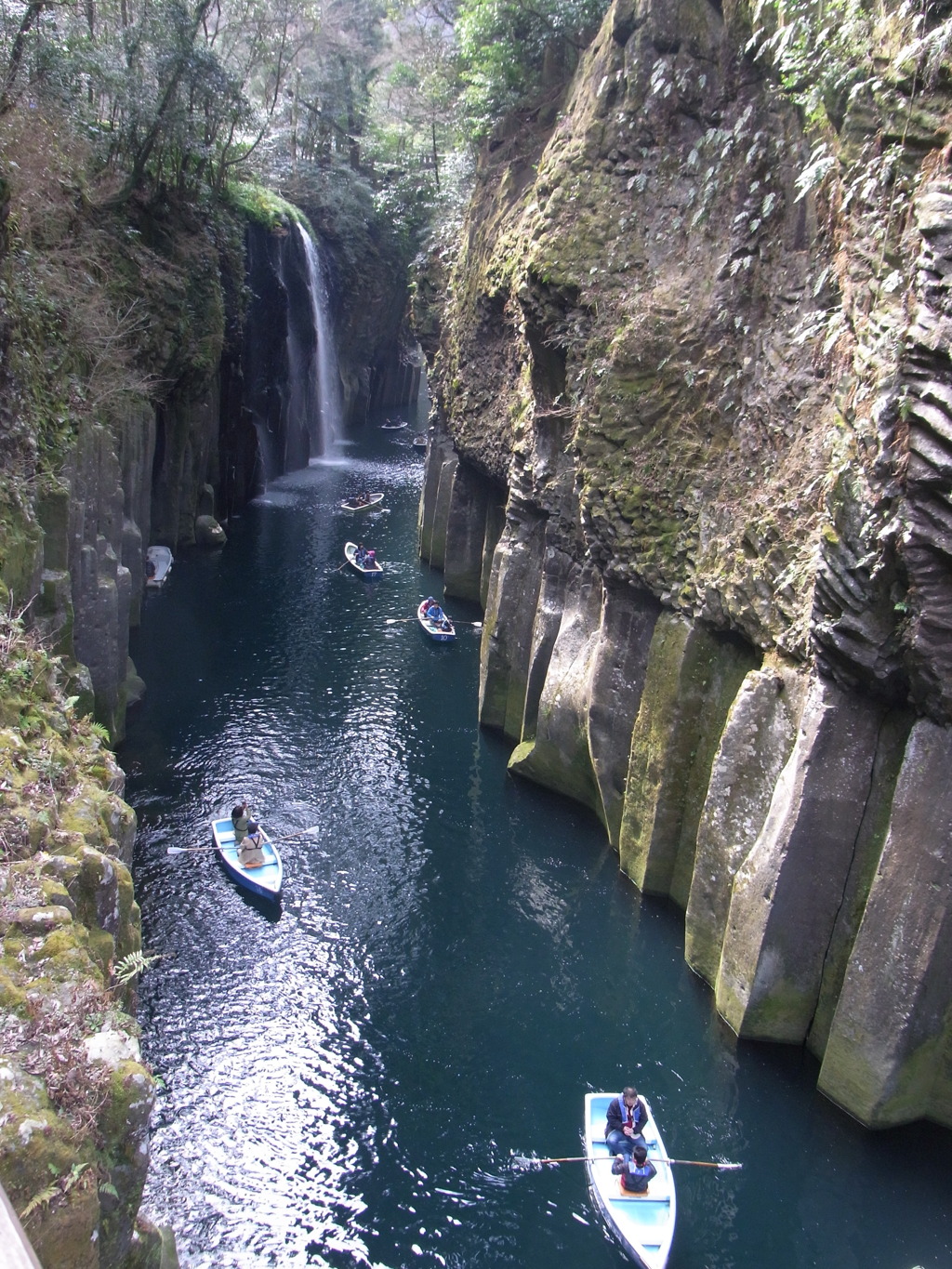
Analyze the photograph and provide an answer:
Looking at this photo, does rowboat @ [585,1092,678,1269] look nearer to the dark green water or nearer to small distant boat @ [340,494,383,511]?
the dark green water

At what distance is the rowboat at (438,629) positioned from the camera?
101 ft

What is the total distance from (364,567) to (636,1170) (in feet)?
88.7

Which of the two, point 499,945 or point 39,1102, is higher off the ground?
point 39,1102

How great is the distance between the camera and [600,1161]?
475 inches

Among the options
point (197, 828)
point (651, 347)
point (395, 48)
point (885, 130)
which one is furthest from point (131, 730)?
point (395, 48)

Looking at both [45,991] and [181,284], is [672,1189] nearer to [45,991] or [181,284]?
[45,991]

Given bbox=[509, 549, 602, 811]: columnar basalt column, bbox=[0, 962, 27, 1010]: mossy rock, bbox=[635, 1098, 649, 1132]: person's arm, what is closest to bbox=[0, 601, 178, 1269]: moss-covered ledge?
bbox=[0, 962, 27, 1010]: mossy rock

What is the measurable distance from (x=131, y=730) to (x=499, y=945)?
10.8 m

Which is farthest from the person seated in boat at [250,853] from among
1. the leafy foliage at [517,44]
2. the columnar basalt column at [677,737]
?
the leafy foliage at [517,44]

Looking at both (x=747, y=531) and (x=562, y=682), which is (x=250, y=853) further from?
(x=747, y=531)

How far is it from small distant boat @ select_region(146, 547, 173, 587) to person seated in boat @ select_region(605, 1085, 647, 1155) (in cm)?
2482

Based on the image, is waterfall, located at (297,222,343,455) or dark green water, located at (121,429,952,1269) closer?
dark green water, located at (121,429,952,1269)

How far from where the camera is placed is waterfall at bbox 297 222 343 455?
2066 inches

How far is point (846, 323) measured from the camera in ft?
44.4
